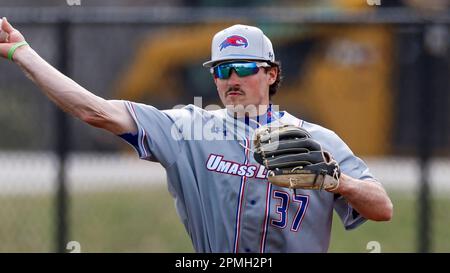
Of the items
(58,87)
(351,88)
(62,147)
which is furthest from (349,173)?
(351,88)

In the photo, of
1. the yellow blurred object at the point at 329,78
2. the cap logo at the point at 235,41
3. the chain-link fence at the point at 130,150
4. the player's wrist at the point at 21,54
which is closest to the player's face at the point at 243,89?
the cap logo at the point at 235,41

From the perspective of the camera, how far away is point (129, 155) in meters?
8.94

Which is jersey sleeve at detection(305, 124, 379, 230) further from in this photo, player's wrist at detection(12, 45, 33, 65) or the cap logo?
player's wrist at detection(12, 45, 33, 65)

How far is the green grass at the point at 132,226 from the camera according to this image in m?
8.09

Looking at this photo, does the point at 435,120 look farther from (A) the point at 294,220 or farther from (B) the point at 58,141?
(A) the point at 294,220

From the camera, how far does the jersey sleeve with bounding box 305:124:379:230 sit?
4.60 meters

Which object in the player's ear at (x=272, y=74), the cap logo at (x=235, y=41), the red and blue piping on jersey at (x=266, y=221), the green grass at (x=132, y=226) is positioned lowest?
the green grass at (x=132, y=226)

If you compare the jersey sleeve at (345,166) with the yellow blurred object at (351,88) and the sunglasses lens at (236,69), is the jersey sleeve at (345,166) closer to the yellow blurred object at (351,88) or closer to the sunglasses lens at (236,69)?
the sunglasses lens at (236,69)

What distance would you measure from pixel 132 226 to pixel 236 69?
4.35 meters

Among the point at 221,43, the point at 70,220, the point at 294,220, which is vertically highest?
the point at 221,43

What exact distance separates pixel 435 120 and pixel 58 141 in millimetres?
2760

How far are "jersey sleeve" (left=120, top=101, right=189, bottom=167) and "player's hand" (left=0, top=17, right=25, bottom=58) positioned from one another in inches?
20.1
